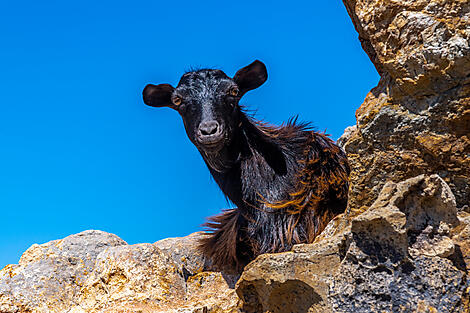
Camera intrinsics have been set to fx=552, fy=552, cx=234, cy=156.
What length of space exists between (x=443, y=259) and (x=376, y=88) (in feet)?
4.05

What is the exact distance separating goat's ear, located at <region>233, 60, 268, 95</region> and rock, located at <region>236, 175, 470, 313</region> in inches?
101

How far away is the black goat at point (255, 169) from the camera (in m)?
4.41

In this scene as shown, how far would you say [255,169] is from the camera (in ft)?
15.3

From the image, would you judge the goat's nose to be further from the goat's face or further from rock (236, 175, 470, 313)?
rock (236, 175, 470, 313)

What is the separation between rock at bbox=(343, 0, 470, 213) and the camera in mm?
2762

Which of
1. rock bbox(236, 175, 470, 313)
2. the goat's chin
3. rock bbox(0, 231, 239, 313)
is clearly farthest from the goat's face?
rock bbox(236, 175, 470, 313)

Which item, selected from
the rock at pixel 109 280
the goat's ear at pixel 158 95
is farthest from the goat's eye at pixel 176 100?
the rock at pixel 109 280

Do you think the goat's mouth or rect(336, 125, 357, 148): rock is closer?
the goat's mouth

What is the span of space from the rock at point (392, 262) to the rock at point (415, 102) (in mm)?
410

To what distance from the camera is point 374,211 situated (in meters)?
2.41

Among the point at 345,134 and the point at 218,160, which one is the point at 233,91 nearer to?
the point at 218,160

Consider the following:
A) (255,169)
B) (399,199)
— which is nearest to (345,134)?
(255,169)

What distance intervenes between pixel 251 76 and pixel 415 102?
2290 mm

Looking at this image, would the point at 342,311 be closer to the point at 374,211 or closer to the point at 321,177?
the point at 374,211
